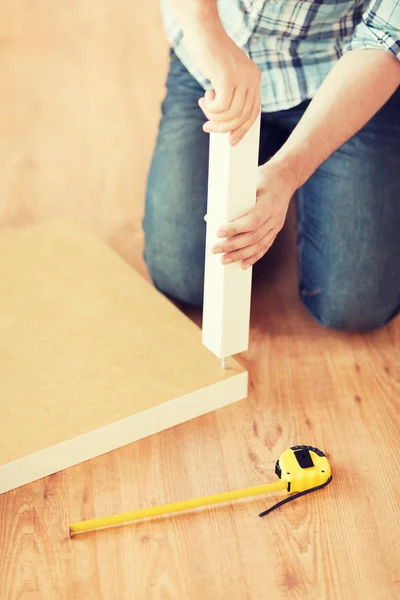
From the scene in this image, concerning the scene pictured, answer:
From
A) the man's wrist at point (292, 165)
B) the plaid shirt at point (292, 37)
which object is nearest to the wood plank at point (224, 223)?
the man's wrist at point (292, 165)

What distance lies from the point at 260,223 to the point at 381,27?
0.39 metres

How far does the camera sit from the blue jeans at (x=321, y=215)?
1.29 metres

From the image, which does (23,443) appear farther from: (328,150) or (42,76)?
(42,76)

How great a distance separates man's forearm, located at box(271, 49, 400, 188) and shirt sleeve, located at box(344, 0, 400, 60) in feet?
0.04

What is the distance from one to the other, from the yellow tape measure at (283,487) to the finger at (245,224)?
31cm

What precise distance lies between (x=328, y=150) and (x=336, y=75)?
120 millimetres

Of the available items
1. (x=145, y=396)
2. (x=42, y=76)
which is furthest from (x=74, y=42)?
(x=145, y=396)

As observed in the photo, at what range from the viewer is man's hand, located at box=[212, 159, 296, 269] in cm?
98

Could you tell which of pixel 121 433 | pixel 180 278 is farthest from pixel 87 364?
pixel 180 278

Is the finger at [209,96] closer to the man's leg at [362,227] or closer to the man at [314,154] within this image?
the man at [314,154]

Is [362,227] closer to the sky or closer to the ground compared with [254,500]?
closer to the sky

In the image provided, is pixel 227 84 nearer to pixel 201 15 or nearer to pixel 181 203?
pixel 201 15

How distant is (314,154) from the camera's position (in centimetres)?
112

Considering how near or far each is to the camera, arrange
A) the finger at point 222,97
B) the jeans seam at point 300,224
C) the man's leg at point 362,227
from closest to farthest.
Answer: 1. the finger at point 222,97
2. the man's leg at point 362,227
3. the jeans seam at point 300,224
